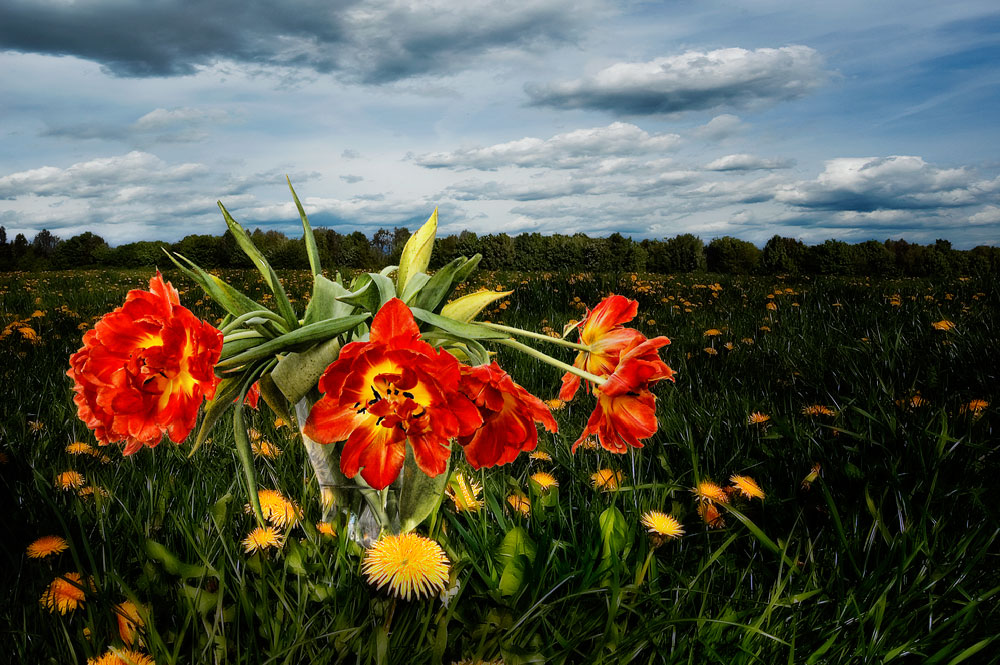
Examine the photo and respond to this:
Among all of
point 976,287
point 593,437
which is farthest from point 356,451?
point 976,287

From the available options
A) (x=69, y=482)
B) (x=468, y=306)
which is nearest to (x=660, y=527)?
(x=468, y=306)

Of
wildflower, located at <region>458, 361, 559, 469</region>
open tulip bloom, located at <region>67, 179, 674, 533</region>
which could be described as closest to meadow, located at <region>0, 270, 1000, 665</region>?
open tulip bloom, located at <region>67, 179, 674, 533</region>

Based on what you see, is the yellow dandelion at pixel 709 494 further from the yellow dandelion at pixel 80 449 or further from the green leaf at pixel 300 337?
the yellow dandelion at pixel 80 449

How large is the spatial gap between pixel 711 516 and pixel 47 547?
1842mm

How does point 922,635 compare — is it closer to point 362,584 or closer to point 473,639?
point 473,639

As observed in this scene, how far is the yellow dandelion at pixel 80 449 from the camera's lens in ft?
7.73

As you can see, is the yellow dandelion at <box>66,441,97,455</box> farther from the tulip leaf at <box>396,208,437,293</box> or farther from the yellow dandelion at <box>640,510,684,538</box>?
the yellow dandelion at <box>640,510,684,538</box>

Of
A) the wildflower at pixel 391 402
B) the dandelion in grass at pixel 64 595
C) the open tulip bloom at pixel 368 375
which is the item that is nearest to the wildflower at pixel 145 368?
the open tulip bloom at pixel 368 375

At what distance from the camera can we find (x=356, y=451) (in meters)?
0.97

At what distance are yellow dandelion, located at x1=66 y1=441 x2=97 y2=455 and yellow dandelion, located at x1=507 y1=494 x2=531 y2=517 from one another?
169 cm

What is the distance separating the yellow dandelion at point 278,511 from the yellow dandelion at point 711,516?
1.18 metres

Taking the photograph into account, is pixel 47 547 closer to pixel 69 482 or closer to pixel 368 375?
pixel 69 482

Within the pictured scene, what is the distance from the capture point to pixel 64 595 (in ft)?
4.75

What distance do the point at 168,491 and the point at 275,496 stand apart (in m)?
0.45
